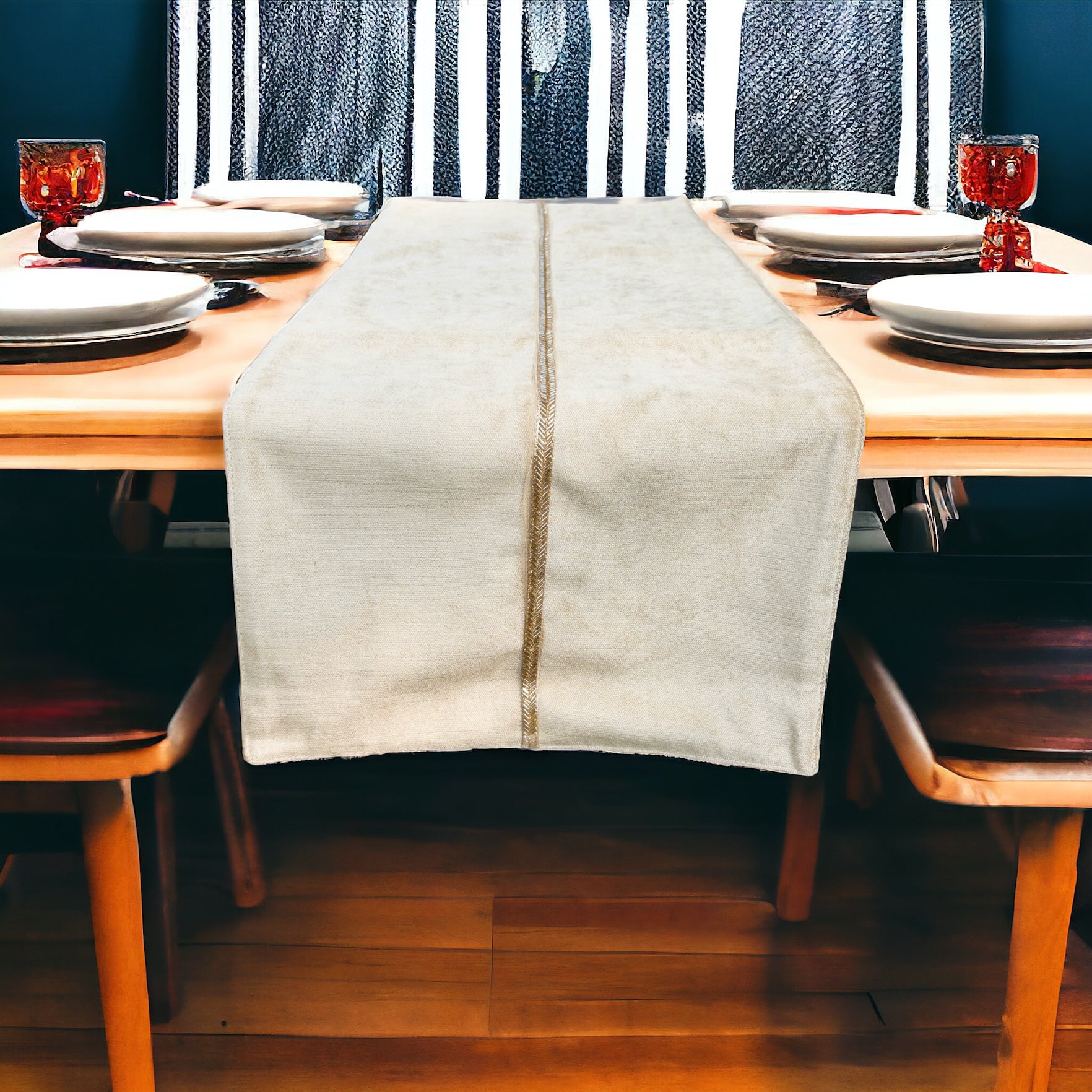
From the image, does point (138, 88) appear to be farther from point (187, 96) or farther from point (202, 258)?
point (202, 258)

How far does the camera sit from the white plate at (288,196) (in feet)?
4.53

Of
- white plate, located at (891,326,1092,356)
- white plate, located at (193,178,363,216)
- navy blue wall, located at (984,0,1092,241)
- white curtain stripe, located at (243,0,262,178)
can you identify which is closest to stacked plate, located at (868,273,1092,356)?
white plate, located at (891,326,1092,356)

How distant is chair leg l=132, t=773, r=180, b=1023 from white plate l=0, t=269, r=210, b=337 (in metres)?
0.41

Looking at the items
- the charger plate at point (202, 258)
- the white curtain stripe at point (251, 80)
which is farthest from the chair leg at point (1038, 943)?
the white curtain stripe at point (251, 80)

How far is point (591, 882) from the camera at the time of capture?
1287 millimetres

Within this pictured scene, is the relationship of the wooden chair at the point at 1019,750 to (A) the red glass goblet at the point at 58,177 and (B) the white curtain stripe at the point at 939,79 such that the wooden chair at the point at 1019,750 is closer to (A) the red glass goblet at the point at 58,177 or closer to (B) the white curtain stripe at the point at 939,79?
(A) the red glass goblet at the point at 58,177

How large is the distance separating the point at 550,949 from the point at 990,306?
2.44 ft

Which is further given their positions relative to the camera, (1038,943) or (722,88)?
(722,88)

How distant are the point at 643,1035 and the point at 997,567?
67 centimetres

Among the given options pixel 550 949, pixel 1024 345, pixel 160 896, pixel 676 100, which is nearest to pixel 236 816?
pixel 160 896

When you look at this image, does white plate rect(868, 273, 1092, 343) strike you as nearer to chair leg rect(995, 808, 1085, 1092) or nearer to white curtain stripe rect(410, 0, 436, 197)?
chair leg rect(995, 808, 1085, 1092)

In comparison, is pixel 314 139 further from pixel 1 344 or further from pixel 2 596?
pixel 1 344

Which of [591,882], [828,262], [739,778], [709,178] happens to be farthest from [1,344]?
[709,178]

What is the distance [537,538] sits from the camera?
2.27ft
